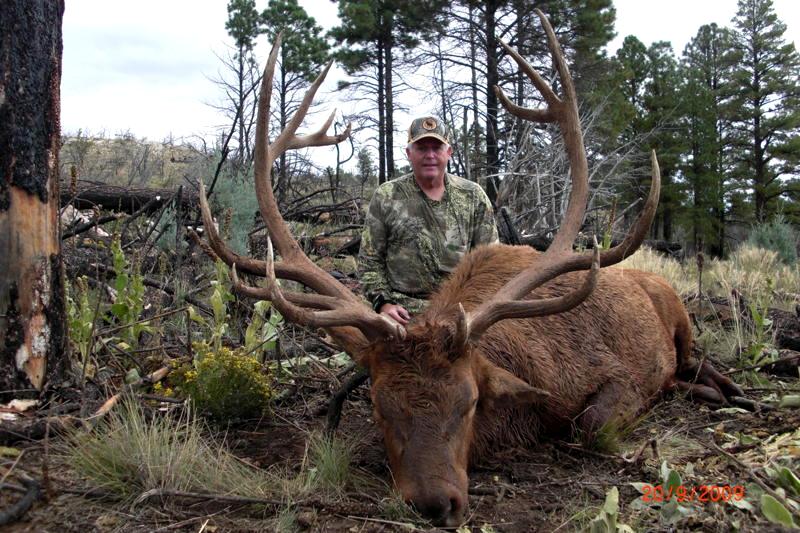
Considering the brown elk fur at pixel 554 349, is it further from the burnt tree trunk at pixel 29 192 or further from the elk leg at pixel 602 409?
the burnt tree trunk at pixel 29 192

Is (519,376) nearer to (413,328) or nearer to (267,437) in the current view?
(413,328)

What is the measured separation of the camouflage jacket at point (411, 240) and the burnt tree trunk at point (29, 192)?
2059 mm

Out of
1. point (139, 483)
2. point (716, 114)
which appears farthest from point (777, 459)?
point (716, 114)

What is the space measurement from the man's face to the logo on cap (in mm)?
78

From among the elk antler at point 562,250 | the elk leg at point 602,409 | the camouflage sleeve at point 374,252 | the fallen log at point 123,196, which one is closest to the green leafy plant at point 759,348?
the elk leg at point 602,409

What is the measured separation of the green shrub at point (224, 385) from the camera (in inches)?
140

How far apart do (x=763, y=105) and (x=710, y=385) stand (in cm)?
3133

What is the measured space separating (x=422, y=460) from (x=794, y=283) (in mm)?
10161

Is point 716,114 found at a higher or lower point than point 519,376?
higher

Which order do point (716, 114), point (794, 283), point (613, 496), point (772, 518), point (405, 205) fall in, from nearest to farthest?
point (772, 518), point (613, 496), point (405, 205), point (794, 283), point (716, 114)

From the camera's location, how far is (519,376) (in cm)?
346

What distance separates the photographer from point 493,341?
137 inches

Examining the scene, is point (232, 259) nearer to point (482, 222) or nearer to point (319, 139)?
point (319, 139)

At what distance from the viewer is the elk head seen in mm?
2621
